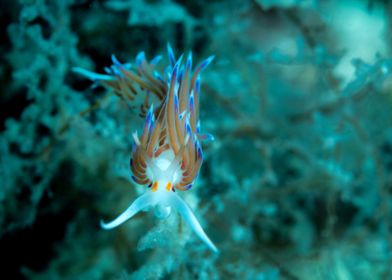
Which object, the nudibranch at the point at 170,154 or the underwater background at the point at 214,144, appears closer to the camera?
the nudibranch at the point at 170,154

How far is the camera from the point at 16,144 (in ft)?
10.6

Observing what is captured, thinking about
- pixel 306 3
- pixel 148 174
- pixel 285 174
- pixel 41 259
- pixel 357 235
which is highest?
pixel 306 3

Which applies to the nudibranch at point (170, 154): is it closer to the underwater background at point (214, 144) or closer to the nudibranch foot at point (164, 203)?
the nudibranch foot at point (164, 203)

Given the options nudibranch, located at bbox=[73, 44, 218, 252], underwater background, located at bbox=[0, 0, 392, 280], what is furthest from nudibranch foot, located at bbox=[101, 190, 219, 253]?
underwater background, located at bbox=[0, 0, 392, 280]

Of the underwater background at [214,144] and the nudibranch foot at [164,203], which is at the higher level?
the underwater background at [214,144]

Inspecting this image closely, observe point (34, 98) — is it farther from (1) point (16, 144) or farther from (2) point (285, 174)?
(2) point (285, 174)

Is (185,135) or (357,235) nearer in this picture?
(185,135)

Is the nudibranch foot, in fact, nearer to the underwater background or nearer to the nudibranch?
the nudibranch

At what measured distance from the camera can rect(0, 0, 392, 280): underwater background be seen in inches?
122

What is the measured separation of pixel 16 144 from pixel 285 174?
2.80m

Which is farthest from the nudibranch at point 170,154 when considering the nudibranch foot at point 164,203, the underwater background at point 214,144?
the underwater background at point 214,144

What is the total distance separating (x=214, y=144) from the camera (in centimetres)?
360

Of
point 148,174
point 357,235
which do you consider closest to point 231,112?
point 357,235

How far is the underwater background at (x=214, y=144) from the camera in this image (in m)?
3.10
